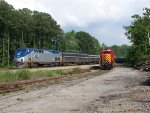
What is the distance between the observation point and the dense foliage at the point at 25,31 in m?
101

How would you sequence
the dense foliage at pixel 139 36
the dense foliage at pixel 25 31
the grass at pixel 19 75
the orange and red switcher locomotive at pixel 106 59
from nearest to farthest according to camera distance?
1. the grass at pixel 19 75
2. the orange and red switcher locomotive at pixel 106 59
3. the dense foliage at pixel 139 36
4. the dense foliage at pixel 25 31

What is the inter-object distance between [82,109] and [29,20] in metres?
106

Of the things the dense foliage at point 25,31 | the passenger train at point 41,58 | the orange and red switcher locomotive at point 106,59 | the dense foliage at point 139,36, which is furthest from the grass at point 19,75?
the dense foliage at point 25,31

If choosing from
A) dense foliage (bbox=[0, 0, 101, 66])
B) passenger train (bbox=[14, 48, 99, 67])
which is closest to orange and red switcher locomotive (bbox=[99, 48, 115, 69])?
passenger train (bbox=[14, 48, 99, 67])

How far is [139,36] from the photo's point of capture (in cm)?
8400

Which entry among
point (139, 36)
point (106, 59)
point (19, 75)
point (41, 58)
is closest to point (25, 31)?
point (139, 36)

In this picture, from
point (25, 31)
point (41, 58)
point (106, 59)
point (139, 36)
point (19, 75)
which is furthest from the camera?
point (25, 31)

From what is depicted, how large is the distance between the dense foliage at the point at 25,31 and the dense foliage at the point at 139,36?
27.8 meters

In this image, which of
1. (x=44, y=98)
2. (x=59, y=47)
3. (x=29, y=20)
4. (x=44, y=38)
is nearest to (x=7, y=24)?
(x=29, y=20)

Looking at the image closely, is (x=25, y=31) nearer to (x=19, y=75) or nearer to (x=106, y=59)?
(x=106, y=59)

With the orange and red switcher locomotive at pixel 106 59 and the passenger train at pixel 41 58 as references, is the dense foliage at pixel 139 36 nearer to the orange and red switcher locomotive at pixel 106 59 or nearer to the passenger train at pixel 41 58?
the passenger train at pixel 41 58

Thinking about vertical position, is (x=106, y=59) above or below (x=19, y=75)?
above

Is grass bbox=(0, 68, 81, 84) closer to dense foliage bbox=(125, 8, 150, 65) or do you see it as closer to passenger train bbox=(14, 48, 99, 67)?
passenger train bbox=(14, 48, 99, 67)

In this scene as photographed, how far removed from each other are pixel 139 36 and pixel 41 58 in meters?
28.1
